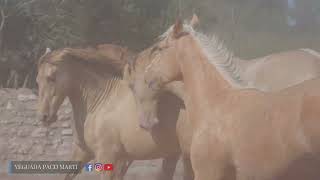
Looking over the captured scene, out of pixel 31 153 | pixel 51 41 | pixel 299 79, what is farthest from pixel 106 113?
pixel 51 41

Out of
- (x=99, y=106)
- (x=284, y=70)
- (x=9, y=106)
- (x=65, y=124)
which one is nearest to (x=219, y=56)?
(x=284, y=70)

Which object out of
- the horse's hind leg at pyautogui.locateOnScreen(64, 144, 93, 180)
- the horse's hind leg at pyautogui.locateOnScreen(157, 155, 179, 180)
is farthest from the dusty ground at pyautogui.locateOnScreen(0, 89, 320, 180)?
the horse's hind leg at pyautogui.locateOnScreen(157, 155, 179, 180)

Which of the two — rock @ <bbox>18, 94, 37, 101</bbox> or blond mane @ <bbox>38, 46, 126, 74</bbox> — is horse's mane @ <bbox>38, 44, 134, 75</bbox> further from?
rock @ <bbox>18, 94, 37, 101</bbox>

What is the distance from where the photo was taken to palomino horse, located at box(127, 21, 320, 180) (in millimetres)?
3957

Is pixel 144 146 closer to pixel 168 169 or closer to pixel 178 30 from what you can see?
pixel 168 169

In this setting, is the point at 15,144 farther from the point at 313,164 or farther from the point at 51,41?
the point at 313,164

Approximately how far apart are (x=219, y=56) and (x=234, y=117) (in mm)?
714

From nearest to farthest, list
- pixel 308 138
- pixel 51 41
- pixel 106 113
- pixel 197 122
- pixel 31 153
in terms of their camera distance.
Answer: pixel 308 138
pixel 197 122
pixel 106 113
pixel 31 153
pixel 51 41

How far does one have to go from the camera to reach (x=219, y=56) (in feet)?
15.9

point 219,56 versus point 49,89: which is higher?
point 219,56

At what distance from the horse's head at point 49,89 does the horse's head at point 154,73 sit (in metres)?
1.10

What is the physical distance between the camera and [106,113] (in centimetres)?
682

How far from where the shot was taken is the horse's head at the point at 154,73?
5.06 metres

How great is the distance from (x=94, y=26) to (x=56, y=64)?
8.82m
